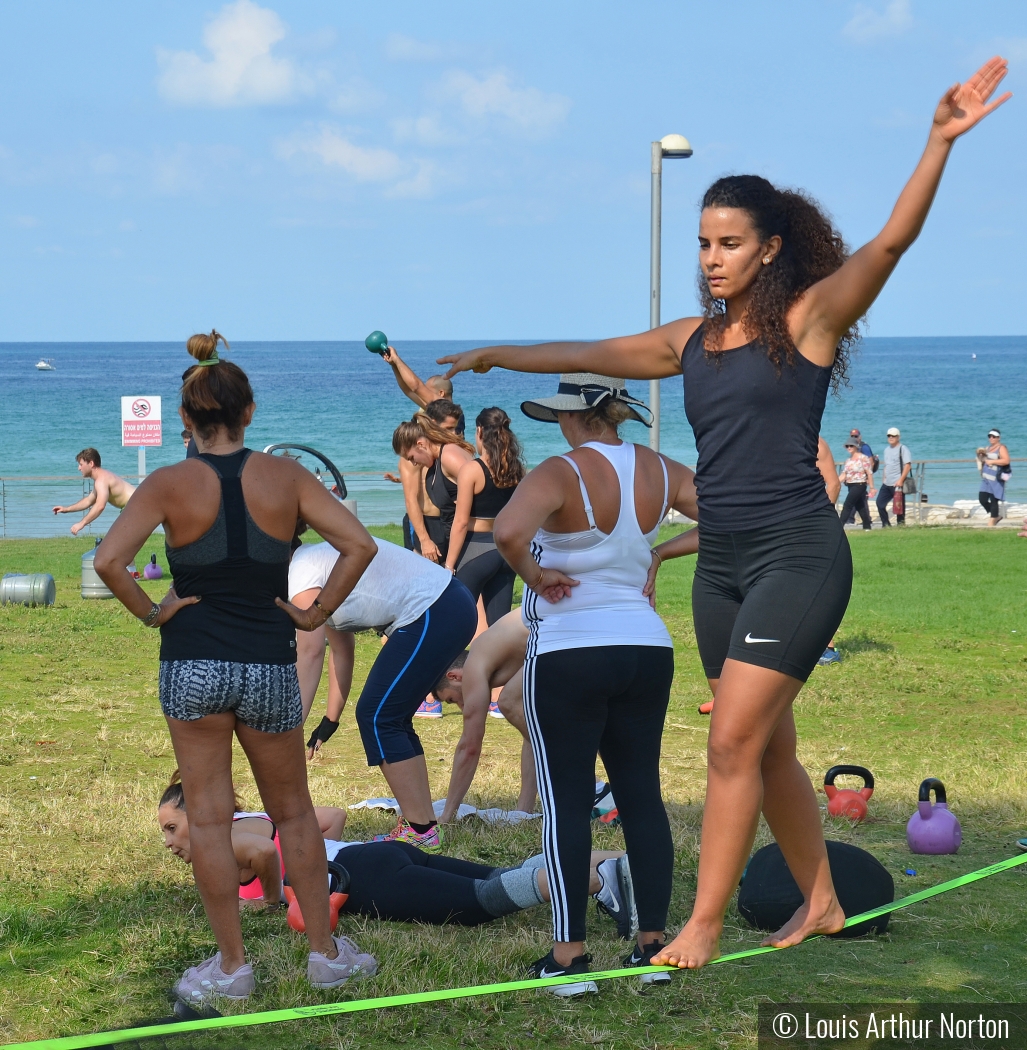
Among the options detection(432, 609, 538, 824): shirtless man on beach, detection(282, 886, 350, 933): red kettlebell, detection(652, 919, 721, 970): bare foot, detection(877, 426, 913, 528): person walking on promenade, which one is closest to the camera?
detection(652, 919, 721, 970): bare foot

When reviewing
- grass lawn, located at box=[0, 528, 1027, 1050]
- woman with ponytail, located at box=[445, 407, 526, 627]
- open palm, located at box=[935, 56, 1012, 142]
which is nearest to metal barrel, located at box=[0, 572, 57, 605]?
grass lawn, located at box=[0, 528, 1027, 1050]

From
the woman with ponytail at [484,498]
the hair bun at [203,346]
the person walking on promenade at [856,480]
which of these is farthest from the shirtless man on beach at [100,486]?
the hair bun at [203,346]

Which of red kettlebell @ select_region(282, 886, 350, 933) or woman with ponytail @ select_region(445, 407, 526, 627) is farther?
woman with ponytail @ select_region(445, 407, 526, 627)

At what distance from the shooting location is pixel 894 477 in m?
24.3

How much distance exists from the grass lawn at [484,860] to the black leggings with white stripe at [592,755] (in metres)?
0.39

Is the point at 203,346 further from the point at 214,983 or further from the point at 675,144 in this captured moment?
the point at 675,144

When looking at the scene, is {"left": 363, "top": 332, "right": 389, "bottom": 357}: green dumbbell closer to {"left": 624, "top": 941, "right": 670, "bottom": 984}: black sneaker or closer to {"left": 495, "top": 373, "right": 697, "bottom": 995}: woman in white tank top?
{"left": 495, "top": 373, "right": 697, "bottom": 995}: woman in white tank top

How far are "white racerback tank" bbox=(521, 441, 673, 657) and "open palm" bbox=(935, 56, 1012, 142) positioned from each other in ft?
5.14

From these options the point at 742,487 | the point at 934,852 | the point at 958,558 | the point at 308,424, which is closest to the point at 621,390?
the point at 742,487

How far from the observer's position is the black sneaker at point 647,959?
13.1 ft

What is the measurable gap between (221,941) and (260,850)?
680mm

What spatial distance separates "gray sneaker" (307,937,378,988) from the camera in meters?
4.09

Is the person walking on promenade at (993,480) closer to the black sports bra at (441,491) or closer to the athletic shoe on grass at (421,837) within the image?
the black sports bra at (441,491)

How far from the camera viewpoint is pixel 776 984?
4.18 meters
